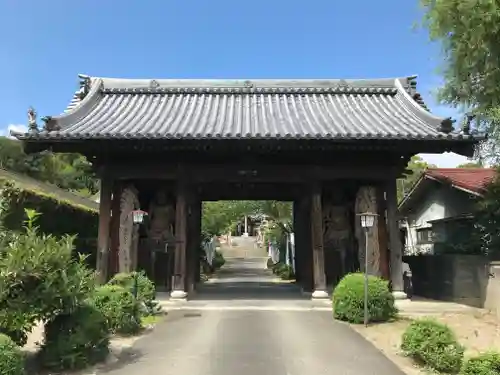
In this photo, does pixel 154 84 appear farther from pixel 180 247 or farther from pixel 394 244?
pixel 394 244

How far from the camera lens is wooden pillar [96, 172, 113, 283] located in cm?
1259

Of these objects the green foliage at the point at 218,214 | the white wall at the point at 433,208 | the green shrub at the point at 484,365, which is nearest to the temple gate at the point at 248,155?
the white wall at the point at 433,208

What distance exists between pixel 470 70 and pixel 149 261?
31.7ft

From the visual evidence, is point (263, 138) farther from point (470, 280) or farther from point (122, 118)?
point (470, 280)

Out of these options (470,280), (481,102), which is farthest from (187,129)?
(470,280)

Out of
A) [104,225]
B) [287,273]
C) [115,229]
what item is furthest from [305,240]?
[287,273]

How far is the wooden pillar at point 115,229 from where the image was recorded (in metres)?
13.1

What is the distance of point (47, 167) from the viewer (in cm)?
4416

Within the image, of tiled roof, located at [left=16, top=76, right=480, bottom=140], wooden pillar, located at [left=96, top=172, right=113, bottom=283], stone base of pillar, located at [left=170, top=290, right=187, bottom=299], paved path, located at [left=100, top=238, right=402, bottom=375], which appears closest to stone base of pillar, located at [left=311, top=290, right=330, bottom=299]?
paved path, located at [left=100, top=238, right=402, bottom=375]

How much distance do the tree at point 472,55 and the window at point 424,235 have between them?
6.94 meters

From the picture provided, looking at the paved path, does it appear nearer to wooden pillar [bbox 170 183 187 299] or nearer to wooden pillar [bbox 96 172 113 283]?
wooden pillar [bbox 170 183 187 299]

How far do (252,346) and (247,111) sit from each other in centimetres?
849

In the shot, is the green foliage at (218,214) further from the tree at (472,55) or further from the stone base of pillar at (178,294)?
the tree at (472,55)

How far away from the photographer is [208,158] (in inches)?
517
